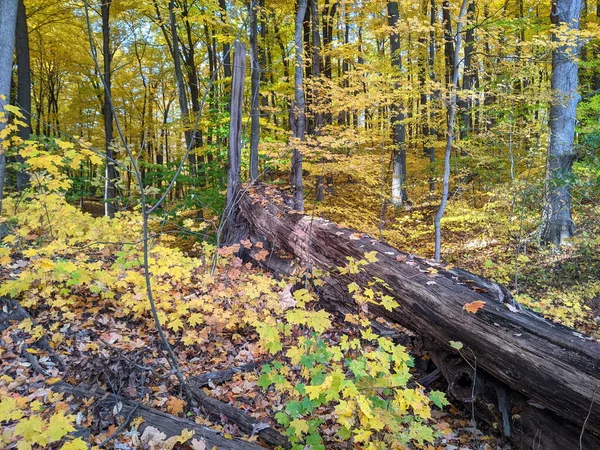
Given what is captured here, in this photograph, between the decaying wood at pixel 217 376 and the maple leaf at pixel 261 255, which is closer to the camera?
the decaying wood at pixel 217 376

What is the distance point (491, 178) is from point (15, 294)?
10069 millimetres

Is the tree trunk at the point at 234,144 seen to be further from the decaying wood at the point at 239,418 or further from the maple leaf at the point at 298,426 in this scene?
the maple leaf at the point at 298,426

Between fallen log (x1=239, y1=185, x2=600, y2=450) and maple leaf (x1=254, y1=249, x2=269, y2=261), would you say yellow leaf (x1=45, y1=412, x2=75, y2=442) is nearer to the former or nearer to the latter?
fallen log (x1=239, y1=185, x2=600, y2=450)

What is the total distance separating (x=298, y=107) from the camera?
7.82 metres

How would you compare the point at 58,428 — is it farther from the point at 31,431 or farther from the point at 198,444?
the point at 198,444

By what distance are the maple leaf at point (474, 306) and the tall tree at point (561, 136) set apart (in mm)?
5080

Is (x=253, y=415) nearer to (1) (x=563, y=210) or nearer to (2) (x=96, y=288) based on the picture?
(2) (x=96, y=288)

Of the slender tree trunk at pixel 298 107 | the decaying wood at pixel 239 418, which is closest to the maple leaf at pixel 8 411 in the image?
the decaying wood at pixel 239 418

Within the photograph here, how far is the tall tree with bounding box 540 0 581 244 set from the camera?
6.93m

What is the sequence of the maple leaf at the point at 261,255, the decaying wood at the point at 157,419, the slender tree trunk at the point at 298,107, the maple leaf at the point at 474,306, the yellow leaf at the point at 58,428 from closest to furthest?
the yellow leaf at the point at 58,428, the decaying wood at the point at 157,419, the maple leaf at the point at 474,306, the maple leaf at the point at 261,255, the slender tree trunk at the point at 298,107

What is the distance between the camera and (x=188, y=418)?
2.63 meters

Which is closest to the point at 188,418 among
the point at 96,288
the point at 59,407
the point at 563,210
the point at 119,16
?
the point at 59,407

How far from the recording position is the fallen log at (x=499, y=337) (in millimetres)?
2590

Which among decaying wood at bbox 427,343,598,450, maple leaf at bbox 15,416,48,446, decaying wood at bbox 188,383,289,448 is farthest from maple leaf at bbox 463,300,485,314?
maple leaf at bbox 15,416,48,446
